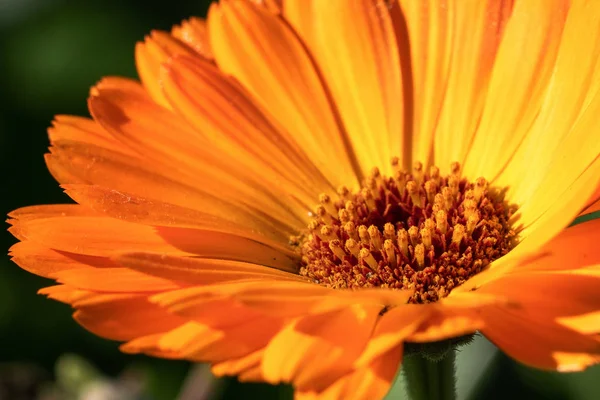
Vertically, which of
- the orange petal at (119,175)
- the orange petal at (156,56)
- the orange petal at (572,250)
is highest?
the orange petal at (156,56)

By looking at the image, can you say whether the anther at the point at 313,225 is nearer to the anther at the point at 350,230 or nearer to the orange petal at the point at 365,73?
the anther at the point at 350,230

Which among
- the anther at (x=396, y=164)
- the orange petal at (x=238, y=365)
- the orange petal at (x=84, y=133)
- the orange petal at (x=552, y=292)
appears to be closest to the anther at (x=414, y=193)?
the anther at (x=396, y=164)

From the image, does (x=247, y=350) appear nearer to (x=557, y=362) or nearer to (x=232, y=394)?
(x=557, y=362)

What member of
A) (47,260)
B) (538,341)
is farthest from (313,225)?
(538,341)

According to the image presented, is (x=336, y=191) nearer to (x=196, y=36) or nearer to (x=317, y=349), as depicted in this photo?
(x=196, y=36)

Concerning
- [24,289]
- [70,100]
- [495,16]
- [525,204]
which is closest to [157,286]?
[525,204]

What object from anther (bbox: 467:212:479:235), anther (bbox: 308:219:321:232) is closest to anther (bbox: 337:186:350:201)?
anther (bbox: 308:219:321:232)

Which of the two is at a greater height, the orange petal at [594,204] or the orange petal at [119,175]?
the orange petal at [119,175]

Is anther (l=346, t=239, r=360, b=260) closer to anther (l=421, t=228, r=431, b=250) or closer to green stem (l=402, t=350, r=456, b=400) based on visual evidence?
anther (l=421, t=228, r=431, b=250)
